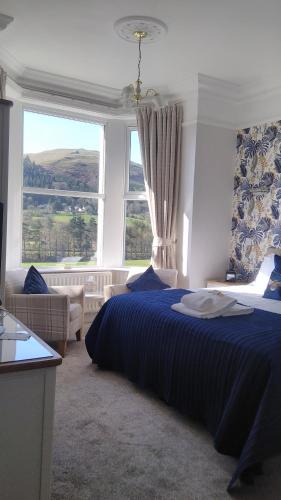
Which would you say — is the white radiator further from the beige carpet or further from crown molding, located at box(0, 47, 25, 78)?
crown molding, located at box(0, 47, 25, 78)

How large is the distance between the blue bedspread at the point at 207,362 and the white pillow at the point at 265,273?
1106mm

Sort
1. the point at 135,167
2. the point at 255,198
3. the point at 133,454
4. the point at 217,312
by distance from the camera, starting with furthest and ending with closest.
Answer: the point at 135,167, the point at 255,198, the point at 217,312, the point at 133,454

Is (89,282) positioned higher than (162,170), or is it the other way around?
(162,170)

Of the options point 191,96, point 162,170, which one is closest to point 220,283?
point 162,170

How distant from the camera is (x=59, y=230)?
16.9 feet

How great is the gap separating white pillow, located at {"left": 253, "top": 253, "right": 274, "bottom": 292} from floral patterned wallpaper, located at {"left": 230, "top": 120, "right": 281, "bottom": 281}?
0.31 m

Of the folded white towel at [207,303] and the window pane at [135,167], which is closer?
the folded white towel at [207,303]

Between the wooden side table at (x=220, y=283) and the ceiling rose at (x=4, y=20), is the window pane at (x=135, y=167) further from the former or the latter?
the ceiling rose at (x=4, y=20)

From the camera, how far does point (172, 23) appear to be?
10.9 feet

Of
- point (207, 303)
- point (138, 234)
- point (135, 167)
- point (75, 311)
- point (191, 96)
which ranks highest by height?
point (191, 96)

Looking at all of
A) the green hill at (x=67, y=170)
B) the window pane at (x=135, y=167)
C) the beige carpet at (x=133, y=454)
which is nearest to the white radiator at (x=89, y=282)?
the green hill at (x=67, y=170)

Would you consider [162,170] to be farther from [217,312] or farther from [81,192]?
[217,312]

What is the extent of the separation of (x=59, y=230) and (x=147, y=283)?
140 cm

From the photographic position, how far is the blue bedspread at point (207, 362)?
7.15 feet
